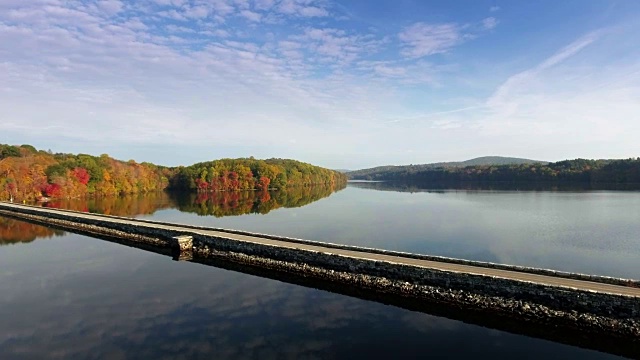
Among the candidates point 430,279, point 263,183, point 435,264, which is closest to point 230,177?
point 263,183

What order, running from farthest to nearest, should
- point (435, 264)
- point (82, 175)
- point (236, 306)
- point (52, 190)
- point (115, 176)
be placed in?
point (115, 176)
point (82, 175)
point (52, 190)
point (435, 264)
point (236, 306)

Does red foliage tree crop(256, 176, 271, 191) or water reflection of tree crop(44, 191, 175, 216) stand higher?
red foliage tree crop(256, 176, 271, 191)

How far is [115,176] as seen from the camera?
4001 inches

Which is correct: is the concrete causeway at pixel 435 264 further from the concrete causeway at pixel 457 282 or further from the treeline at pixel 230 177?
the treeline at pixel 230 177

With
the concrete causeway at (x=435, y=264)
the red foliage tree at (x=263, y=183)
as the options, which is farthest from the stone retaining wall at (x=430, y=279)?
the red foliage tree at (x=263, y=183)

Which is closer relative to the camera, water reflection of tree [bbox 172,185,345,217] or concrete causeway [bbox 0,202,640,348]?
concrete causeway [bbox 0,202,640,348]

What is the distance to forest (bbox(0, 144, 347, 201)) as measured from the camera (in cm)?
7575

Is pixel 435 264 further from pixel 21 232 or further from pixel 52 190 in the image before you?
pixel 52 190

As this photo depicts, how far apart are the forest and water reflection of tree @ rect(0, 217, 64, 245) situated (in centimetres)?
3502

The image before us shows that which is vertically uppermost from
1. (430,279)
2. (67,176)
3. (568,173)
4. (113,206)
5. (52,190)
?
(568,173)

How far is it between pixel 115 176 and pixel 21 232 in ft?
220

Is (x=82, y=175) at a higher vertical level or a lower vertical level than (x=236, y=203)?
higher

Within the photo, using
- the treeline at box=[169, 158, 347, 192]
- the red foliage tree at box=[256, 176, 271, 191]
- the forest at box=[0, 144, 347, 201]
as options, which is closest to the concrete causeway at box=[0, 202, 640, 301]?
the forest at box=[0, 144, 347, 201]

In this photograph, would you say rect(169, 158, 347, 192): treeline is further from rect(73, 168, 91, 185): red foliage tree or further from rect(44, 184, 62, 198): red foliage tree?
rect(44, 184, 62, 198): red foliage tree
